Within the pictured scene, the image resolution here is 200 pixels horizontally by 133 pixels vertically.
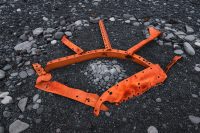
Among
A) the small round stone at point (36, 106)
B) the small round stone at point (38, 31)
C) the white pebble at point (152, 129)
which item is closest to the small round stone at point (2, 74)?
the small round stone at point (36, 106)

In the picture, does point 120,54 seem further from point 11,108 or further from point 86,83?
point 11,108

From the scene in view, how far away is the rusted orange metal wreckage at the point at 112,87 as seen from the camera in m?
3.53

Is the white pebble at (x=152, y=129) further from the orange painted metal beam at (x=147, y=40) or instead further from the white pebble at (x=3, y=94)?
the white pebble at (x=3, y=94)

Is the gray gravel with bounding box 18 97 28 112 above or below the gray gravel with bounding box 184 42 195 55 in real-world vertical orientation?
below

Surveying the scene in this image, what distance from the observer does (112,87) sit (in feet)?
11.8

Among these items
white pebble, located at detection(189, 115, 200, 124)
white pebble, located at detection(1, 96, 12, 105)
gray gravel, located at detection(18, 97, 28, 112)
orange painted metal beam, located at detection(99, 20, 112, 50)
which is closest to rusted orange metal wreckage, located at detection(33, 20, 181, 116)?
orange painted metal beam, located at detection(99, 20, 112, 50)

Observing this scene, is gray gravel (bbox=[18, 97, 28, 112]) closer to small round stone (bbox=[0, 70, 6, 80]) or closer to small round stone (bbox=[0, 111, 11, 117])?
small round stone (bbox=[0, 111, 11, 117])

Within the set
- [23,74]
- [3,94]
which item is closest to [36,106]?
[3,94]

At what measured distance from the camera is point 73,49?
436 centimetres

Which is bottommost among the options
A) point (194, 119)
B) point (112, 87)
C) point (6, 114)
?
point (6, 114)

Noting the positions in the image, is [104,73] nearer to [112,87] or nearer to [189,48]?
[112,87]

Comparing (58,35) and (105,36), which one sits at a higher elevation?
(105,36)

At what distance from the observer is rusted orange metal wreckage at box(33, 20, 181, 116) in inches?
139

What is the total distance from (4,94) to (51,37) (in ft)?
5.28
